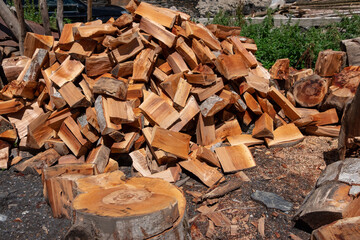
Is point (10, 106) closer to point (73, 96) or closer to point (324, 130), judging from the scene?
point (73, 96)

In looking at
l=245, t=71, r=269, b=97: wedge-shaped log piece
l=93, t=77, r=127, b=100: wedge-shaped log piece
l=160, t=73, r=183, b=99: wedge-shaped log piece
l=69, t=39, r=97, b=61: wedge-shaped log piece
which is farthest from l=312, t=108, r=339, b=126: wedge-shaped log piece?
l=69, t=39, r=97, b=61: wedge-shaped log piece

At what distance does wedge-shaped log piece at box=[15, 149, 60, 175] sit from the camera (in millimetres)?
3322

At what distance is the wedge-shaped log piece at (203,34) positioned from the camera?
3750 millimetres

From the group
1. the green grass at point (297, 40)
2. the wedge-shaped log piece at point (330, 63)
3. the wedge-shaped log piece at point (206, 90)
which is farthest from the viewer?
the green grass at point (297, 40)

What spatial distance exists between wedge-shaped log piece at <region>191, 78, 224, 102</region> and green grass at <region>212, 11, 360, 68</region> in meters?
2.03

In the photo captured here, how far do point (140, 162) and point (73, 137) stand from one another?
761mm

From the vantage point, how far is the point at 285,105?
386 cm

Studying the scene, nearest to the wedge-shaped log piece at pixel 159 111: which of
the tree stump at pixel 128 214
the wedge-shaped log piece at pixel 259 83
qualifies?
the wedge-shaped log piece at pixel 259 83

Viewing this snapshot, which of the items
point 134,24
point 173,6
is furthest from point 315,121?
point 173,6

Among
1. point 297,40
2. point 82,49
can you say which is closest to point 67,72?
point 82,49

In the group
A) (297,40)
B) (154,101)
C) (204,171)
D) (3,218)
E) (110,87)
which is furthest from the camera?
(297,40)

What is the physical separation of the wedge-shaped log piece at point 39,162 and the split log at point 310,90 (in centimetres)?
290

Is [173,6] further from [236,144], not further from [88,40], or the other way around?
[236,144]

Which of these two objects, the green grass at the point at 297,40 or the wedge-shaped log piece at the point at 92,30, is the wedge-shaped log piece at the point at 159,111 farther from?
the green grass at the point at 297,40
